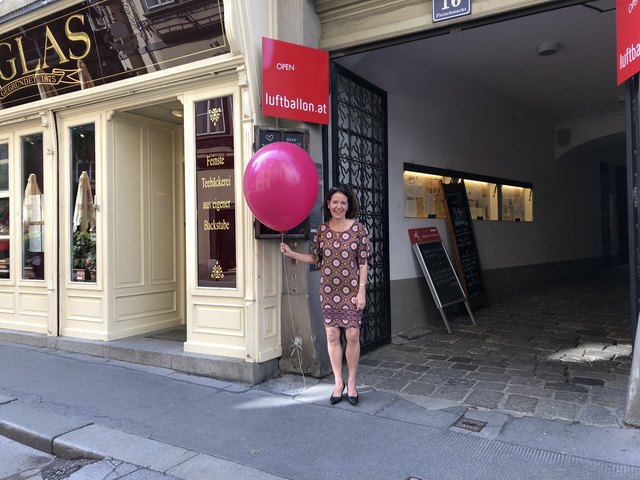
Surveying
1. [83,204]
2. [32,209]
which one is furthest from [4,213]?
[83,204]

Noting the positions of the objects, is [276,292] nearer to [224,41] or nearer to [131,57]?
[224,41]

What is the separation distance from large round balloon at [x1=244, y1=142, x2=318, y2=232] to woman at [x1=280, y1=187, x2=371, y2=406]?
0.75 ft

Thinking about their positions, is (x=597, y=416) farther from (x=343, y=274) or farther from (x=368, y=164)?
(x=368, y=164)

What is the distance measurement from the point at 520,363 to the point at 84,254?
5490 mm

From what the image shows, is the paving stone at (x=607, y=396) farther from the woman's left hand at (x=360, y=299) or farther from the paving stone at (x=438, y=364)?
the woman's left hand at (x=360, y=299)

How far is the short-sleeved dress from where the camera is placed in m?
4.30

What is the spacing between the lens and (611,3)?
216 inches

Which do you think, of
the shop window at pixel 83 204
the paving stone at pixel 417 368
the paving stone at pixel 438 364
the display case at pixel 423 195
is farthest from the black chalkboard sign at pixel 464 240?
the shop window at pixel 83 204

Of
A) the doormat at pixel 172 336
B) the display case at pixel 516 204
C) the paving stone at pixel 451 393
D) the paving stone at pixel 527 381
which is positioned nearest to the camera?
the paving stone at pixel 451 393

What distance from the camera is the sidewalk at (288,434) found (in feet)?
10.6

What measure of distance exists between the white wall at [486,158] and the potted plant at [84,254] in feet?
12.9

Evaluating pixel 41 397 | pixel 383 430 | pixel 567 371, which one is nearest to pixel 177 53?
pixel 41 397

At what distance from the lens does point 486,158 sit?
9.40 metres

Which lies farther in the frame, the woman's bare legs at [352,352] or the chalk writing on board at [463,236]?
the chalk writing on board at [463,236]
